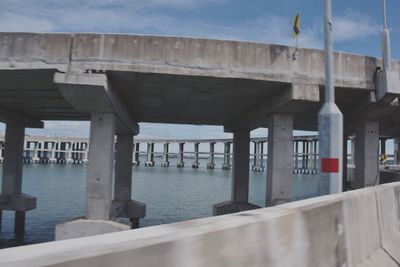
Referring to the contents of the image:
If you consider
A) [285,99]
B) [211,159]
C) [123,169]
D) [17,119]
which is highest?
[285,99]

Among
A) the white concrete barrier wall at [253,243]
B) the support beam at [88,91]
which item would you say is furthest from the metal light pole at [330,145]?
the support beam at [88,91]

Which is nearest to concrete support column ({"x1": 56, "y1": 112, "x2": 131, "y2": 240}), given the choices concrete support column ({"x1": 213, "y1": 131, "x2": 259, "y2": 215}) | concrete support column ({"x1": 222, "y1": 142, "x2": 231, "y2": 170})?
concrete support column ({"x1": 213, "y1": 131, "x2": 259, "y2": 215})

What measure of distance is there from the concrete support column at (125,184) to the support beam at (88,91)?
8.45 meters

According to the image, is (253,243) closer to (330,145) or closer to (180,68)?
(330,145)

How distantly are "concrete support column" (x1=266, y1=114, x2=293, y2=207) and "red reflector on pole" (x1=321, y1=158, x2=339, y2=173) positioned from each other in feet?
21.5

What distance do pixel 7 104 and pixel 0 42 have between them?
7.96 metres

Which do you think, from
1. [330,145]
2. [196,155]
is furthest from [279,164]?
[196,155]

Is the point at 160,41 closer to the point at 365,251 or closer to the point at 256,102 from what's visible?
the point at 256,102

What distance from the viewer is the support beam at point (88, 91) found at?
45.6ft

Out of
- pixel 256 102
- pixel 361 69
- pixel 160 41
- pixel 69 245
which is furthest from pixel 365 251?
pixel 256 102

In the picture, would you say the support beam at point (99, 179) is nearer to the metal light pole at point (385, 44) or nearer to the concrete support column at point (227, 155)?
the metal light pole at point (385, 44)

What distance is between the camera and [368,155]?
2017cm

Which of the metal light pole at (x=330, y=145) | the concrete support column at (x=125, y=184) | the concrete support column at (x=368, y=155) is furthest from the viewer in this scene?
the concrete support column at (x=125, y=184)

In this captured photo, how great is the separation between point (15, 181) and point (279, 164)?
50.4 ft
